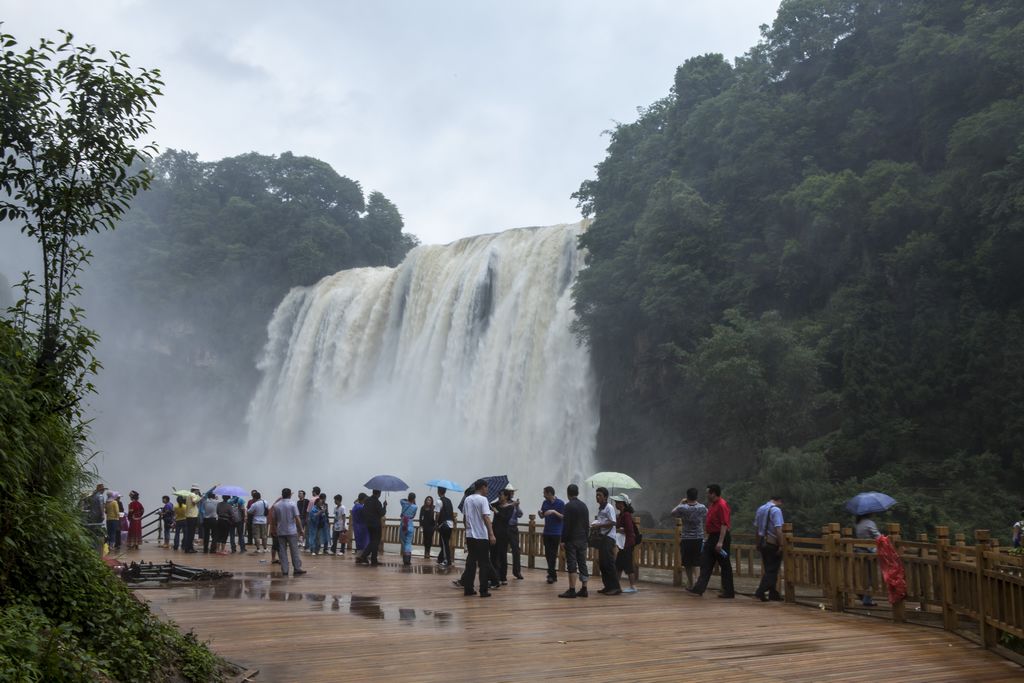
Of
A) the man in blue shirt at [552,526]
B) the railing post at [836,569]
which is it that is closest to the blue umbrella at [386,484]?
the man in blue shirt at [552,526]

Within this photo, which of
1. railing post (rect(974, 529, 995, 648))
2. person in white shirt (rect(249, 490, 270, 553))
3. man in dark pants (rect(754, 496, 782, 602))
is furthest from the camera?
person in white shirt (rect(249, 490, 270, 553))

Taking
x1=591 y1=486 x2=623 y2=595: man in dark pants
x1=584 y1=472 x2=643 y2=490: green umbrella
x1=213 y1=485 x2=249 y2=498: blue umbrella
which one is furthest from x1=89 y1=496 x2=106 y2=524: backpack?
x1=591 y1=486 x2=623 y2=595: man in dark pants

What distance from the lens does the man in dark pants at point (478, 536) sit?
11094 millimetres

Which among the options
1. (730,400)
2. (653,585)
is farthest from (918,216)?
(653,585)

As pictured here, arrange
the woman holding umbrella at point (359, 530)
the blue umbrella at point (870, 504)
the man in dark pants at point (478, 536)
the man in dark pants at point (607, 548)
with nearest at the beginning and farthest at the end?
the man in dark pants at point (478, 536) → the blue umbrella at point (870, 504) → the man in dark pants at point (607, 548) → the woman holding umbrella at point (359, 530)

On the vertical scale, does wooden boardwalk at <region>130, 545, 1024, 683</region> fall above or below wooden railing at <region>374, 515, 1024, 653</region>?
below

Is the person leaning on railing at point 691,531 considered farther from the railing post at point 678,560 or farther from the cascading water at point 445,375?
the cascading water at point 445,375

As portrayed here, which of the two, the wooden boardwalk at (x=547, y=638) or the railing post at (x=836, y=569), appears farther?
the railing post at (x=836, y=569)

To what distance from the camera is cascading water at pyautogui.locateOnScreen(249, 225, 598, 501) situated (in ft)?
105

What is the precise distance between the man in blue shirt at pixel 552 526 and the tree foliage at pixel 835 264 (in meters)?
10.4

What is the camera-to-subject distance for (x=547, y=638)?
7938 mm

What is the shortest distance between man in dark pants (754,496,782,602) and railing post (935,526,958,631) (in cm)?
273

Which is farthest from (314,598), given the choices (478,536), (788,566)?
(788,566)

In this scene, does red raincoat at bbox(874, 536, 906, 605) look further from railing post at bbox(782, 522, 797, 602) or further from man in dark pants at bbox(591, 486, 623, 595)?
man in dark pants at bbox(591, 486, 623, 595)
